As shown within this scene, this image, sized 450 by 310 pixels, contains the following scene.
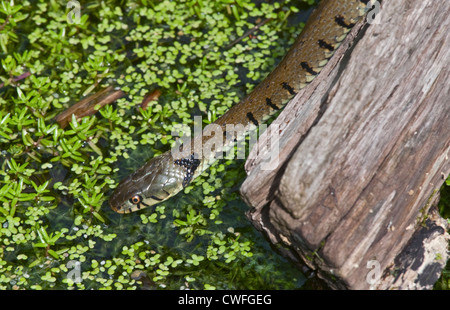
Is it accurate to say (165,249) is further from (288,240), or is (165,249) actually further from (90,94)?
(90,94)

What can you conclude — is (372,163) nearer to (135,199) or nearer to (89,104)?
(135,199)

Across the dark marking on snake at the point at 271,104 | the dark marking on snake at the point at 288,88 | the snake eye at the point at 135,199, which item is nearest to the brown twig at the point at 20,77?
the snake eye at the point at 135,199

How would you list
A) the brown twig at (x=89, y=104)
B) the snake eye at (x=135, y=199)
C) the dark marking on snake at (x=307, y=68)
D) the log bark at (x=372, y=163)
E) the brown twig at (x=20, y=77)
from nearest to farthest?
1. the log bark at (x=372, y=163)
2. the snake eye at (x=135, y=199)
3. the dark marking on snake at (x=307, y=68)
4. the brown twig at (x=89, y=104)
5. the brown twig at (x=20, y=77)

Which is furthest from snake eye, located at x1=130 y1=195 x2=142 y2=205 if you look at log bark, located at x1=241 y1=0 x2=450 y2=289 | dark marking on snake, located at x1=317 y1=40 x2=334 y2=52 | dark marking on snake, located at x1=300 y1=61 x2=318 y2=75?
dark marking on snake, located at x1=317 y1=40 x2=334 y2=52

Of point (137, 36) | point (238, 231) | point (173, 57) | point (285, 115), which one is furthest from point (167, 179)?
point (137, 36)

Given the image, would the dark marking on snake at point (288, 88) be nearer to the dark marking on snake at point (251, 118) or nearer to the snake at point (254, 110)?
the snake at point (254, 110)

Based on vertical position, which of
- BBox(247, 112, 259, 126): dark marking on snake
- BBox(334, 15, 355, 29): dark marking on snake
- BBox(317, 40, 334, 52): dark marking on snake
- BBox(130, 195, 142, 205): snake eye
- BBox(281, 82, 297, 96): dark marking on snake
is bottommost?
BBox(130, 195, 142, 205): snake eye

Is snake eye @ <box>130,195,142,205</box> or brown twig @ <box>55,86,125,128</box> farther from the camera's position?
brown twig @ <box>55,86,125,128</box>

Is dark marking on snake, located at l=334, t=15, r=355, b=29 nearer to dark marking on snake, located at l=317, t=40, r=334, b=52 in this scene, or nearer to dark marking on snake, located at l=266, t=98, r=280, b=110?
dark marking on snake, located at l=317, t=40, r=334, b=52
